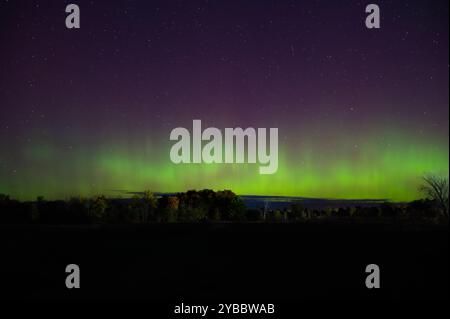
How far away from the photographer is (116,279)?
930cm

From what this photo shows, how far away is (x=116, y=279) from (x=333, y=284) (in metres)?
4.30

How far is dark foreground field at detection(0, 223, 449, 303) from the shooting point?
9.15 meters

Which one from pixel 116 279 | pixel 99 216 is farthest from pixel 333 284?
pixel 99 216

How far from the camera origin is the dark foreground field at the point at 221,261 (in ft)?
30.0

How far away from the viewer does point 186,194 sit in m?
11.0

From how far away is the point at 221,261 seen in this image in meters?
9.59
